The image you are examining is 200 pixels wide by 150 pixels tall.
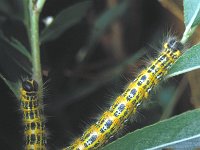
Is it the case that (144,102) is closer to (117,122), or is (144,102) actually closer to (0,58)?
(117,122)

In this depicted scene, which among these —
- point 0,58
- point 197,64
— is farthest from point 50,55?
point 197,64

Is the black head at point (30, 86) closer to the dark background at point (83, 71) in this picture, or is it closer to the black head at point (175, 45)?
the dark background at point (83, 71)

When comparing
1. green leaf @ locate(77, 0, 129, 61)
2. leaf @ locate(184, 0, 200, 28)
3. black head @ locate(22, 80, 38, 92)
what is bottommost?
leaf @ locate(184, 0, 200, 28)

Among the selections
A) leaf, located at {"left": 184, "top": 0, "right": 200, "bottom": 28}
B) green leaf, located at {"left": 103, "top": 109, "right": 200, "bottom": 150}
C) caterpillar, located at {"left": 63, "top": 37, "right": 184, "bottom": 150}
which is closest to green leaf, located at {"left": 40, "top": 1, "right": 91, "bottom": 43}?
caterpillar, located at {"left": 63, "top": 37, "right": 184, "bottom": 150}

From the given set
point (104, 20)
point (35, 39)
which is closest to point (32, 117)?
point (35, 39)

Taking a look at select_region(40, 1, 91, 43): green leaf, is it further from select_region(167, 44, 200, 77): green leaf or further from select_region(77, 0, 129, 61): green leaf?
select_region(167, 44, 200, 77): green leaf
